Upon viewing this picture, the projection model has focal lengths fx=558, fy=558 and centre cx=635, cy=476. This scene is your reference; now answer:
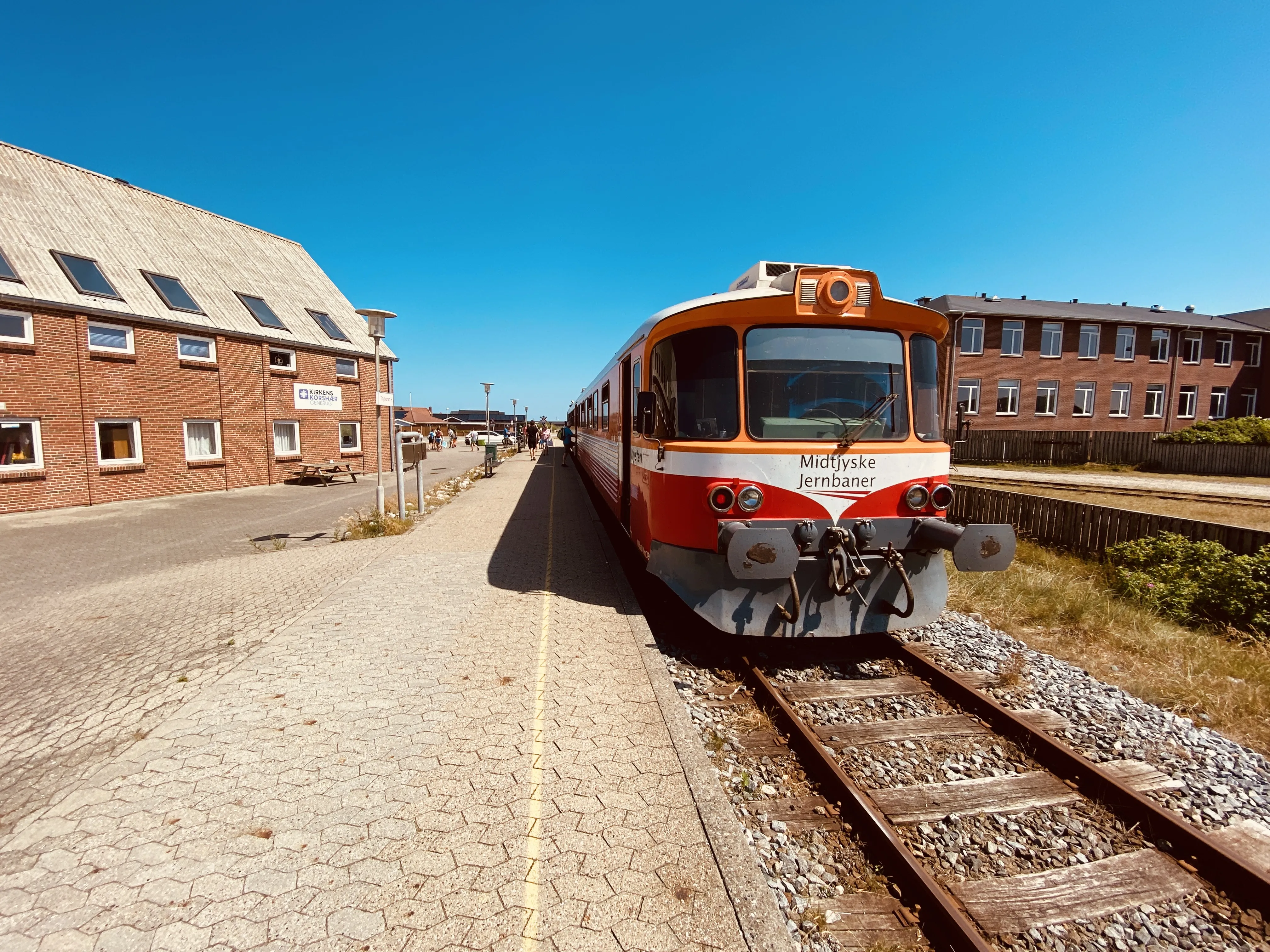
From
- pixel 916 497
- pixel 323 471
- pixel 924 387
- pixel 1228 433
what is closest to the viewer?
pixel 916 497

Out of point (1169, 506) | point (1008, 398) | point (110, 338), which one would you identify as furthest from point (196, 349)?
point (1008, 398)

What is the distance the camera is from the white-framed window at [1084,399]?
30.6 m

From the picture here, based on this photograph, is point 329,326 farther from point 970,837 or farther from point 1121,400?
point 1121,400

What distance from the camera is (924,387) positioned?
4898 millimetres

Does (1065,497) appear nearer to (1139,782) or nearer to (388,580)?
(1139,782)

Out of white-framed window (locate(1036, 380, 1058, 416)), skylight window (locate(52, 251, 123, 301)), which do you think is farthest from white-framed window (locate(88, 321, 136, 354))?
white-framed window (locate(1036, 380, 1058, 416))

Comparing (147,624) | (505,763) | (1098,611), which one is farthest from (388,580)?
(1098,611)

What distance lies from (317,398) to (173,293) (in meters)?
4.74

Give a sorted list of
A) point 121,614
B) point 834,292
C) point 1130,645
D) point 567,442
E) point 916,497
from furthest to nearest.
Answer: point 567,442
point 121,614
point 1130,645
point 916,497
point 834,292

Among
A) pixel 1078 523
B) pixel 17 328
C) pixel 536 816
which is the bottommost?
pixel 536 816

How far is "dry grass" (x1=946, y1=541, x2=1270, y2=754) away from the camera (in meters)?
4.11

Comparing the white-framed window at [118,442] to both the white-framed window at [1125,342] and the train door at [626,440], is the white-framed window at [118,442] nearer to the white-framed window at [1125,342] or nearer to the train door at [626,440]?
the train door at [626,440]

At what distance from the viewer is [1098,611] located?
5.87m

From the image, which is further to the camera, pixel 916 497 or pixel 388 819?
pixel 916 497
